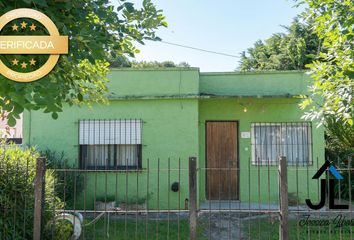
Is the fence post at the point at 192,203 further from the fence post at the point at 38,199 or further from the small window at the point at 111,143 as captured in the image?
the small window at the point at 111,143

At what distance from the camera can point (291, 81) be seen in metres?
11.3

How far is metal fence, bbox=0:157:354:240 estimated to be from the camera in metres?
5.78

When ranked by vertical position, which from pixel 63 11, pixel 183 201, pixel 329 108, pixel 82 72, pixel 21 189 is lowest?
pixel 183 201

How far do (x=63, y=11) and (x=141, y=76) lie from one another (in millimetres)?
6651

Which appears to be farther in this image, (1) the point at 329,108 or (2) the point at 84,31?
(1) the point at 329,108

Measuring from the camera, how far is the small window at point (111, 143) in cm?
1101

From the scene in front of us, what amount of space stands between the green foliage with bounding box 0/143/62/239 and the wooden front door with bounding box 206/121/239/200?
5889 mm

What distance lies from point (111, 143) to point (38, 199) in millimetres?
5485

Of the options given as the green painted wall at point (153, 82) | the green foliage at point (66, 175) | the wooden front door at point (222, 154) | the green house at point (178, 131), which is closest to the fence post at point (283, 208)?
the green house at point (178, 131)

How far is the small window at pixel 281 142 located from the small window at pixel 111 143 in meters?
3.59

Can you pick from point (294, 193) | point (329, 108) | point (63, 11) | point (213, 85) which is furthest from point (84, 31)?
point (294, 193)

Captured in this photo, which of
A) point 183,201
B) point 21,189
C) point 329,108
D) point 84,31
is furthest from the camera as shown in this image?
point 183,201

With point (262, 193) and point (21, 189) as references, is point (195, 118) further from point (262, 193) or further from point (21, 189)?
point (21, 189)

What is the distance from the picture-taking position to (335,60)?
565 cm
